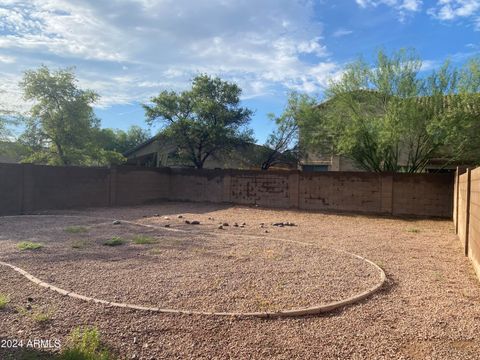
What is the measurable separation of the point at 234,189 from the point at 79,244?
38.0 ft

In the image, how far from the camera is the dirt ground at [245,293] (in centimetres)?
346

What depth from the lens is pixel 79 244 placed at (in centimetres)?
786

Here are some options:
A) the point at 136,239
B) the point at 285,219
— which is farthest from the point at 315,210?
the point at 136,239

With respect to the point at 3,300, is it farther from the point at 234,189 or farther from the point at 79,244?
the point at 234,189

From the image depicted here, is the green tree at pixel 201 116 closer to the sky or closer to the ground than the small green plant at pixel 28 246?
closer to the sky

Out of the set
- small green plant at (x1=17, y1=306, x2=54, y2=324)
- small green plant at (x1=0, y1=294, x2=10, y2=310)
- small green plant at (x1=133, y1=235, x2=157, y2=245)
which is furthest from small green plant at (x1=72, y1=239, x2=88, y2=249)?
small green plant at (x1=17, y1=306, x2=54, y2=324)

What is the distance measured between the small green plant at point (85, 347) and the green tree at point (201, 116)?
1903 cm

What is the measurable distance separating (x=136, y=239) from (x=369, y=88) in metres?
12.8

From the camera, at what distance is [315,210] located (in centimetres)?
1659

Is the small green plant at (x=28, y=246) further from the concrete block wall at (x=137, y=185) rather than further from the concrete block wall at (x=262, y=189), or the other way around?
the concrete block wall at (x=262, y=189)

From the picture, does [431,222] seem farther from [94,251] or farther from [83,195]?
[83,195]

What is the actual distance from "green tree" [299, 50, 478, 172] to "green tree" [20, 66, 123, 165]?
13653 millimetres

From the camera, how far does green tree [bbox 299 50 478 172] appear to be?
1409 centimetres

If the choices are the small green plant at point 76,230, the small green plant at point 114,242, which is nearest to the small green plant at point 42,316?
the small green plant at point 114,242
